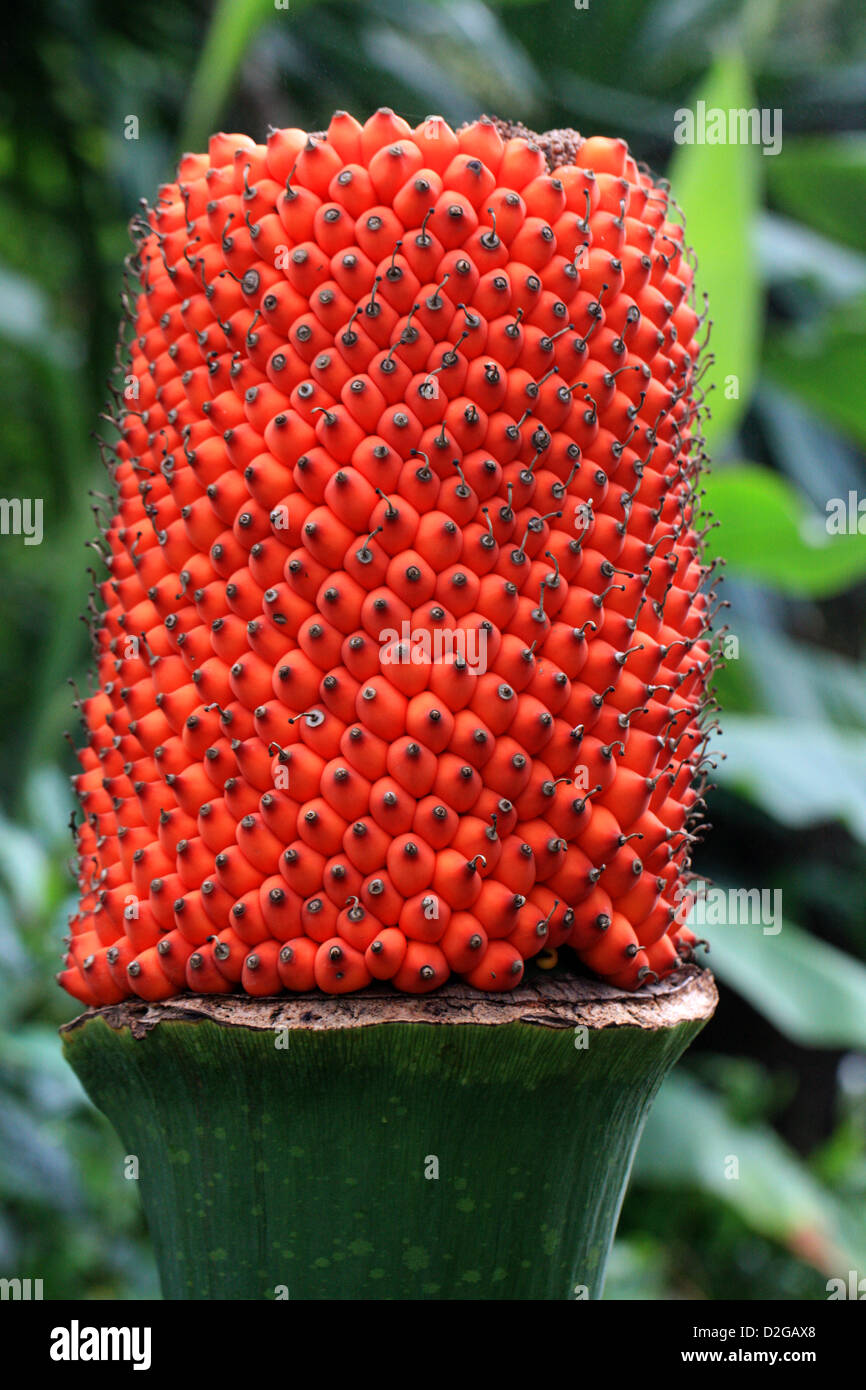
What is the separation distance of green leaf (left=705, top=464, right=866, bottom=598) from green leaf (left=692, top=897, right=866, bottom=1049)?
2.44ft

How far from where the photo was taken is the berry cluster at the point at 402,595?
79cm

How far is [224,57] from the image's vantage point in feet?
7.07

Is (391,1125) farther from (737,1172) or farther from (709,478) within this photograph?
(737,1172)

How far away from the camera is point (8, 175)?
12.0 feet

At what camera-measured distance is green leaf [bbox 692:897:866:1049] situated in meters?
2.54

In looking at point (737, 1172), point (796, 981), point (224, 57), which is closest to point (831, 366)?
point (796, 981)

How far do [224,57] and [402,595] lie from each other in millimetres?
1732

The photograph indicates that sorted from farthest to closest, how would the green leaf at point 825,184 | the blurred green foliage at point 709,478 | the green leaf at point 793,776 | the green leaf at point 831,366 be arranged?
the green leaf at point 825,184, the green leaf at point 831,366, the green leaf at point 793,776, the blurred green foliage at point 709,478
